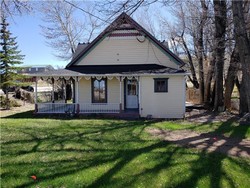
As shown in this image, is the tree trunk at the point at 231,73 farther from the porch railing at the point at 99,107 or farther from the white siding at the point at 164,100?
the porch railing at the point at 99,107

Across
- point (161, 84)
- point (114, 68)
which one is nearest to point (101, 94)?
point (114, 68)

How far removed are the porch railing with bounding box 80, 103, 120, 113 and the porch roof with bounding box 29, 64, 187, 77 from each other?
7.29 feet

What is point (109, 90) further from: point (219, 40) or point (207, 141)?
point (207, 141)

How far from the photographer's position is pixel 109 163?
769 cm

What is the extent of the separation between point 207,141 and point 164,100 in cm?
796

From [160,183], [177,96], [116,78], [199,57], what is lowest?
[160,183]

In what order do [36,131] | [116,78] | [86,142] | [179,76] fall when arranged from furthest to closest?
[116,78], [179,76], [36,131], [86,142]

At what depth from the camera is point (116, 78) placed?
2022 cm

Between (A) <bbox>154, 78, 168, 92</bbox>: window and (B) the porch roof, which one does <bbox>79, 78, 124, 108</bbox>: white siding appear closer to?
(B) the porch roof

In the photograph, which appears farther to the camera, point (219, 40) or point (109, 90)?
point (109, 90)

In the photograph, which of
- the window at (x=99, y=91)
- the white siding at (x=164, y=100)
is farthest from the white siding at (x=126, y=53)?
the white siding at (x=164, y=100)

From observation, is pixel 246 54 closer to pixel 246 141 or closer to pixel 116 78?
pixel 246 141

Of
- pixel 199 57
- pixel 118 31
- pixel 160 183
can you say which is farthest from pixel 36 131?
pixel 199 57

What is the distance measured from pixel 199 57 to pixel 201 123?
44.6ft
